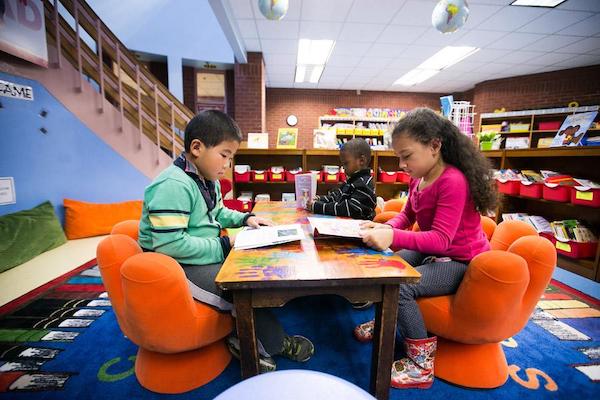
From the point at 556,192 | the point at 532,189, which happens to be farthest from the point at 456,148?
the point at 532,189

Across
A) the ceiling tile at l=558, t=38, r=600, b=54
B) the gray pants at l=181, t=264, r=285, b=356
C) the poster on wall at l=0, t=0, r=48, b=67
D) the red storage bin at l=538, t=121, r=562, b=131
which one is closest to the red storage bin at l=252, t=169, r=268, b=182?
the gray pants at l=181, t=264, r=285, b=356

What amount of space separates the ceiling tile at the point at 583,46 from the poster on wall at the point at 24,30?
7.49 metres

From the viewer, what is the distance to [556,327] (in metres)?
1.73

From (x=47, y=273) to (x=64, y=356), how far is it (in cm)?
127

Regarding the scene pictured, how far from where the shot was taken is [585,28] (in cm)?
437

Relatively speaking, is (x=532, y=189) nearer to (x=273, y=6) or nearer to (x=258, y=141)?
(x=258, y=141)

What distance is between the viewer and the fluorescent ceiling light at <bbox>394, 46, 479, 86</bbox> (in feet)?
17.2

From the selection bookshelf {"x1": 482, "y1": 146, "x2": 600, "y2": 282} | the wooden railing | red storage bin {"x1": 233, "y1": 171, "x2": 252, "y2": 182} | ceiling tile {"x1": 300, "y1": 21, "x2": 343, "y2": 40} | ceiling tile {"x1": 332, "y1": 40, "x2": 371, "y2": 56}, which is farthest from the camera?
ceiling tile {"x1": 332, "y1": 40, "x2": 371, "y2": 56}

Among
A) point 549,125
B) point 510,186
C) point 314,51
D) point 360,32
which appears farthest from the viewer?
point 549,125

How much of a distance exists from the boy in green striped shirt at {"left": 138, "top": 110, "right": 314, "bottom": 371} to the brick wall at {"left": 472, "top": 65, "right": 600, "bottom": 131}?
7.95m

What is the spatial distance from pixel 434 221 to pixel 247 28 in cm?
442

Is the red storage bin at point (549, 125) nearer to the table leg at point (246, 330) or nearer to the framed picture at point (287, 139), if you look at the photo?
the framed picture at point (287, 139)

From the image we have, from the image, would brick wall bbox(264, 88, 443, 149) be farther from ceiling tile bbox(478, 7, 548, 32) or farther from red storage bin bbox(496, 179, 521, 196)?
red storage bin bbox(496, 179, 521, 196)

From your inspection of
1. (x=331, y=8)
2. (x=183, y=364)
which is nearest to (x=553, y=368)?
(x=183, y=364)
